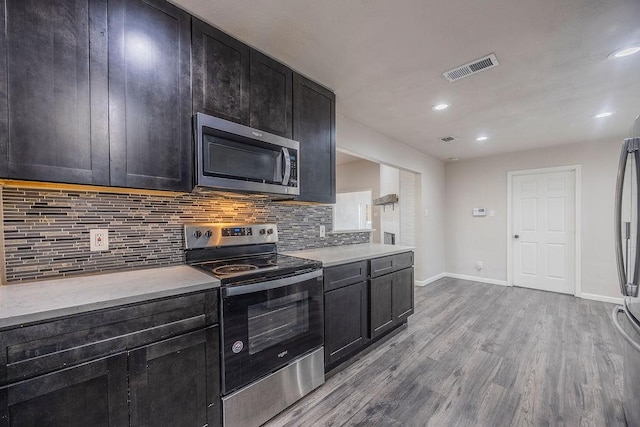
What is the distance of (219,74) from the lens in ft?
5.62

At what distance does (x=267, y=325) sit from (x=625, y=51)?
3103mm

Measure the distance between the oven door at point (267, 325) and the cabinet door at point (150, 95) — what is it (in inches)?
30.4

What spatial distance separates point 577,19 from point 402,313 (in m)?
2.68

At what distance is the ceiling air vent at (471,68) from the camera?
6.65 feet

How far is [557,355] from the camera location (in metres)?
2.49

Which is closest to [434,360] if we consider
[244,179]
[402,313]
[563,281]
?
[402,313]

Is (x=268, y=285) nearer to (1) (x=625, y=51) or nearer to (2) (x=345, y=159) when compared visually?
(1) (x=625, y=51)

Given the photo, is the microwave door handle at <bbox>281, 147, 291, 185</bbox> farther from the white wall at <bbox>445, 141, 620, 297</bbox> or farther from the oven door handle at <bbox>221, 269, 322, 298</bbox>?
the white wall at <bbox>445, 141, 620, 297</bbox>

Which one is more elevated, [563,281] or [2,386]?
[2,386]

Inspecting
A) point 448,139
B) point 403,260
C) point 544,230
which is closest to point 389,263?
point 403,260

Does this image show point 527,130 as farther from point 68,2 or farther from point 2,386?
point 2,386

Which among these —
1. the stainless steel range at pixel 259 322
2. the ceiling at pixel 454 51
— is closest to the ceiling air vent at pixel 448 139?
the ceiling at pixel 454 51

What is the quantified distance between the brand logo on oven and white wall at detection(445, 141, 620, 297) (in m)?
5.10

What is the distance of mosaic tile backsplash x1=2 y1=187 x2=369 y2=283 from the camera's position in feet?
4.57
